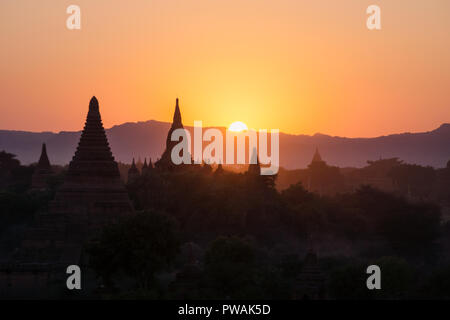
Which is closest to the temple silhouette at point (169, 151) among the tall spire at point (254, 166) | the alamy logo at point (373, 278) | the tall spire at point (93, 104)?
the tall spire at point (254, 166)

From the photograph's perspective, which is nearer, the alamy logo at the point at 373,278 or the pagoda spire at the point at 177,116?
the alamy logo at the point at 373,278

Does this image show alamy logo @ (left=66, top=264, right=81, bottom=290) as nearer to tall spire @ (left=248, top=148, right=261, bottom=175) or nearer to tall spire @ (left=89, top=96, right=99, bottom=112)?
tall spire @ (left=89, top=96, right=99, bottom=112)

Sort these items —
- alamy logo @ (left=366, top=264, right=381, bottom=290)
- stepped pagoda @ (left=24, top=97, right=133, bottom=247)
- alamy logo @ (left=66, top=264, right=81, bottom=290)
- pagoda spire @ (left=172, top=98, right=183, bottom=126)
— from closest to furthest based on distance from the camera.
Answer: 1. alamy logo @ (left=366, top=264, right=381, bottom=290)
2. alamy logo @ (left=66, top=264, right=81, bottom=290)
3. stepped pagoda @ (left=24, top=97, right=133, bottom=247)
4. pagoda spire @ (left=172, top=98, right=183, bottom=126)

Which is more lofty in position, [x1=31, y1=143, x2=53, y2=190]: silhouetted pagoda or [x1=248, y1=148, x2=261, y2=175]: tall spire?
[x1=248, y1=148, x2=261, y2=175]: tall spire

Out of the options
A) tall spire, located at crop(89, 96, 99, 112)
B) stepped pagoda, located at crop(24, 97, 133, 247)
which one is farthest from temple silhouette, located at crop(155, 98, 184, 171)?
stepped pagoda, located at crop(24, 97, 133, 247)

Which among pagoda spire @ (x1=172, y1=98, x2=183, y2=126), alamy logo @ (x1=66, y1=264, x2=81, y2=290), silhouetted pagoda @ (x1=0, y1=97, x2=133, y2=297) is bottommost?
alamy logo @ (x1=66, y1=264, x2=81, y2=290)

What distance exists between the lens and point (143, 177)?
7050 cm

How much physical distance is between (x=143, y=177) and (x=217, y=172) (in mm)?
9514

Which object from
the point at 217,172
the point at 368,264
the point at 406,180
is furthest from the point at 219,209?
the point at 406,180

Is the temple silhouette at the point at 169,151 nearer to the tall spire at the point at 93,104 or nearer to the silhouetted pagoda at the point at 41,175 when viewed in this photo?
the silhouetted pagoda at the point at 41,175

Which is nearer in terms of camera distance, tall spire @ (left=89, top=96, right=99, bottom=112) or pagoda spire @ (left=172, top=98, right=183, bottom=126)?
tall spire @ (left=89, top=96, right=99, bottom=112)

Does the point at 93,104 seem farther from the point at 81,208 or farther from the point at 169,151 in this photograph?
the point at 169,151

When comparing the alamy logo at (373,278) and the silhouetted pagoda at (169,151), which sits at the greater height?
the silhouetted pagoda at (169,151)
